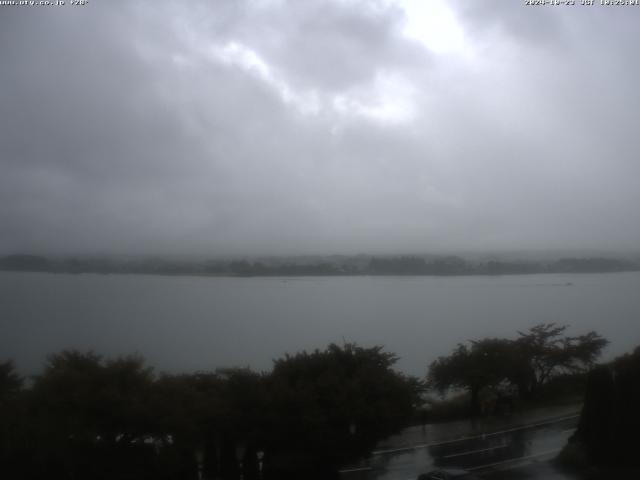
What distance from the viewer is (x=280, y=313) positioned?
3266 cm

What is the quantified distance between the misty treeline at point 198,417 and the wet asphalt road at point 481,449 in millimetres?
817

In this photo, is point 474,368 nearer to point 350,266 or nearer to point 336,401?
point 336,401

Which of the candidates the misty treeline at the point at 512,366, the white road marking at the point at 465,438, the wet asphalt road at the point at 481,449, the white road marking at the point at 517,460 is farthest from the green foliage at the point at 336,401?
the misty treeline at the point at 512,366

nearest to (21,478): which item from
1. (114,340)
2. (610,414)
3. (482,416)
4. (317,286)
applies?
(610,414)

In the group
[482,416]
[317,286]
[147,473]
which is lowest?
[482,416]

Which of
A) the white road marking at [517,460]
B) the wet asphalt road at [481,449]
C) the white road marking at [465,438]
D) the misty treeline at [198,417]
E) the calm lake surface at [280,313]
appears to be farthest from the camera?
the calm lake surface at [280,313]

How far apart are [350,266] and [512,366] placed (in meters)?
17.8

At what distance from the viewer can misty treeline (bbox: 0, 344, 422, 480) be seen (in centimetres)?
1010

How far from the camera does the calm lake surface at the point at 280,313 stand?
→ 944 inches

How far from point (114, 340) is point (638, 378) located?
19.7m

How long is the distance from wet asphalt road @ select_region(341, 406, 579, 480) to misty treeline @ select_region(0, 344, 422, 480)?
817 millimetres

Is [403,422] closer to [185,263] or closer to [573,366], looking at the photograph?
[573,366]

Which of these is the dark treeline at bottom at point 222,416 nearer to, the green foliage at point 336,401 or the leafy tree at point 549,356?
the green foliage at point 336,401

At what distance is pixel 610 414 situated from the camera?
12.2 metres
